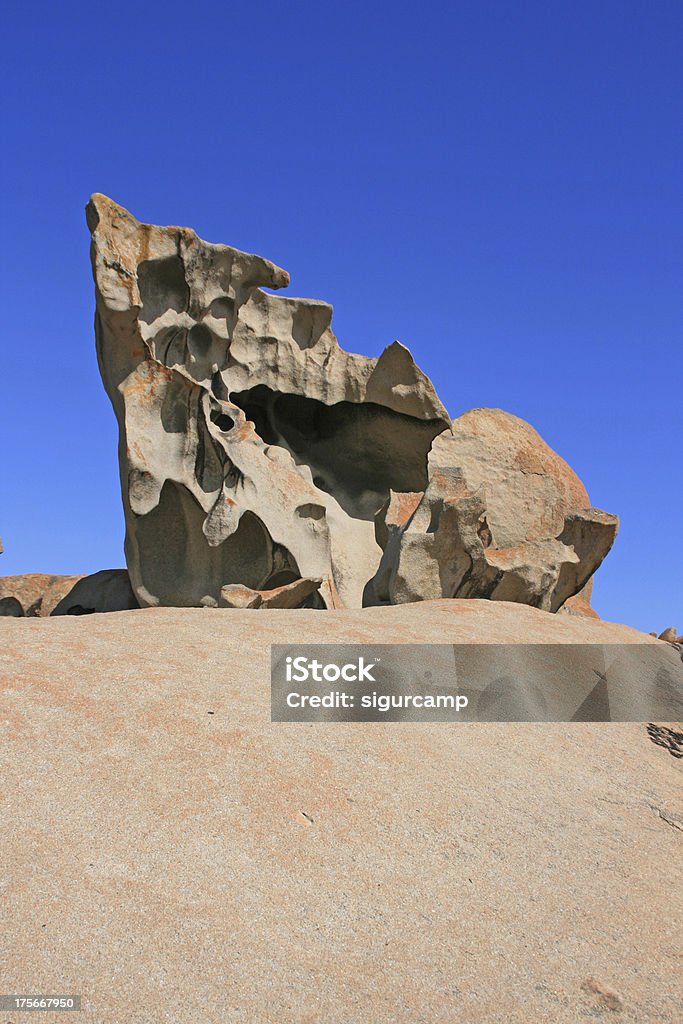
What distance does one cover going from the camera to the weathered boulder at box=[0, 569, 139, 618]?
13.9 meters

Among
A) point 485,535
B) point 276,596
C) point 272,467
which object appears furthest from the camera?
point 272,467

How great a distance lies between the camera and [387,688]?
631cm

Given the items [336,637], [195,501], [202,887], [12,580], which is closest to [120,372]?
[195,501]

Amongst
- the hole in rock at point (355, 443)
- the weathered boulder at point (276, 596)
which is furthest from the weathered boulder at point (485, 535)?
the hole in rock at point (355, 443)

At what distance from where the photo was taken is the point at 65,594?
15148 mm

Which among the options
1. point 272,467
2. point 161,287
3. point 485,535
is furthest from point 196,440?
point 485,535

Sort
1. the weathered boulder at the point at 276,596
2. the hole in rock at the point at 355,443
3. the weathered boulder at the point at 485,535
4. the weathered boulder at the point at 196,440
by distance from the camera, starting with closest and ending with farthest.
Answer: the weathered boulder at the point at 276,596 → the weathered boulder at the point at 485,535 → the weathered boulder at the point at 196,440 → the hole in rock at the point at 355,443

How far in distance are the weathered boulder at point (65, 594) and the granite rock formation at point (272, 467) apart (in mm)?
1692

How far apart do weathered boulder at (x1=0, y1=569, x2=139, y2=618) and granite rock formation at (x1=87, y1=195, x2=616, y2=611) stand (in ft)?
5.55

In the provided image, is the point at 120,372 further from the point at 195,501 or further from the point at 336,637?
the point at 336,637

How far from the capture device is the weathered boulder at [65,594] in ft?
45.7

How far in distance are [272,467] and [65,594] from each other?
4.78 meters

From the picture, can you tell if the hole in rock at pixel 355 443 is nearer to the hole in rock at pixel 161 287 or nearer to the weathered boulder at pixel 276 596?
the hole in rock at pixel 161 287

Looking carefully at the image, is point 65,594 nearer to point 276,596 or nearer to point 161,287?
point 161,287
